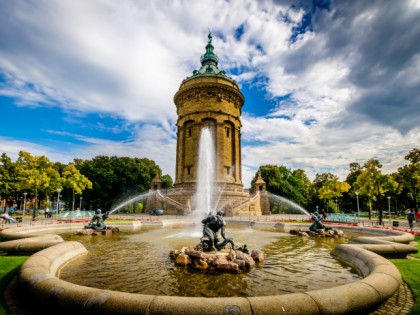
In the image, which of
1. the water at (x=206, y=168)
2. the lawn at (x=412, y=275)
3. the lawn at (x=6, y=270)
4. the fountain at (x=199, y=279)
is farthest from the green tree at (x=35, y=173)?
the lawn at (x=412, y=275)

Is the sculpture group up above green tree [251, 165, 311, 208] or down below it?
below

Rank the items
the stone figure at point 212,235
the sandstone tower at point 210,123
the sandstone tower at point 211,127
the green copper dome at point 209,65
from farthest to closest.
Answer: the green copper dome at point 209,65 < the sandstone tower at point 210,123 < the sandstone tower at point 211,127 < the stone figure at point 212,235

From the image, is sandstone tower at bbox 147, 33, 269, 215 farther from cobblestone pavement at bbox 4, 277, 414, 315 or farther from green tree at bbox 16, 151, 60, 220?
cobblestone pavement at bbox 4, 277, 414, 315

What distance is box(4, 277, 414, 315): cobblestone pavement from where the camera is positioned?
213 inches

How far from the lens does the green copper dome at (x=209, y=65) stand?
180 ft

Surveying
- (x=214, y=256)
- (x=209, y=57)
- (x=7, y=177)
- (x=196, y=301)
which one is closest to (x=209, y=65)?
(x=209, y=57)

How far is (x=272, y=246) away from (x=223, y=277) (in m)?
6.19

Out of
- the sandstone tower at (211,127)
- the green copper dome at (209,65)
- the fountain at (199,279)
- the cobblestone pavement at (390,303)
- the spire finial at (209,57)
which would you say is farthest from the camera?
the spire finial at (209,57)

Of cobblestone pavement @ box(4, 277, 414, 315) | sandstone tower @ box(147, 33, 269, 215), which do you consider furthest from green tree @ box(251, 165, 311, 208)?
cobblestone pavement @ box(4, 277, 414, 315)

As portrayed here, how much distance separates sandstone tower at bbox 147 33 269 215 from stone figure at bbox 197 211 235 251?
35533mm

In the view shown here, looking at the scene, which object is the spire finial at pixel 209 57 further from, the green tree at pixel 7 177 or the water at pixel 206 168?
the green tree at pixel 7 177

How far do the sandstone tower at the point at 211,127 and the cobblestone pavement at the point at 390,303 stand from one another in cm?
3944

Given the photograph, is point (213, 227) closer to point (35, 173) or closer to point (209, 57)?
point (35, 173)

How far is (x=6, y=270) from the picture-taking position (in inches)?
317
